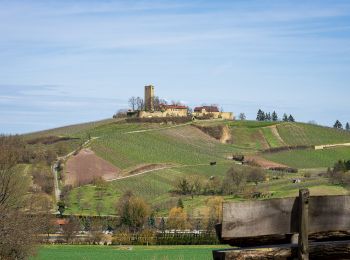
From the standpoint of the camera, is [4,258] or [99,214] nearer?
[4,258]

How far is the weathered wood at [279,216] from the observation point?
573 cm

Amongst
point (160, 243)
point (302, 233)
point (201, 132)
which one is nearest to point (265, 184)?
point (160, 243)

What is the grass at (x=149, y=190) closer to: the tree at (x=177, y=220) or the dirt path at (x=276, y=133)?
the tree at (x=177, y=220)

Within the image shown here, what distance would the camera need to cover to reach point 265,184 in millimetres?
108375

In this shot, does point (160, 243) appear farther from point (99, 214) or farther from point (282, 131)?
point (282, 131)

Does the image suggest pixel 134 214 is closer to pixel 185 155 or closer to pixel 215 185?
pixel 215 185

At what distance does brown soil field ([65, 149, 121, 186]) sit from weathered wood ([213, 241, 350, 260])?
332 feet

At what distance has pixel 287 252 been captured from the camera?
19.8 ft

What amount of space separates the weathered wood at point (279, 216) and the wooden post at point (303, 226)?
55 mm

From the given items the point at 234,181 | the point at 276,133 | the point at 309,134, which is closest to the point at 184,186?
the point at 234,181

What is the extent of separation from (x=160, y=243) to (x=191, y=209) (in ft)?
78.8

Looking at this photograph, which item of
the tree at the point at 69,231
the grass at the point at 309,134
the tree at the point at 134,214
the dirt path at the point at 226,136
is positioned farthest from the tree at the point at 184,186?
the grass at the point at 309,134

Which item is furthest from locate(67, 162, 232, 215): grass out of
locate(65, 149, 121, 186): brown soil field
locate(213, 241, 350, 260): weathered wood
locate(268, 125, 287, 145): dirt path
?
locate(213, 241, 350, 260): weathered wood

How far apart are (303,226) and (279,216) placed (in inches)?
9.5
